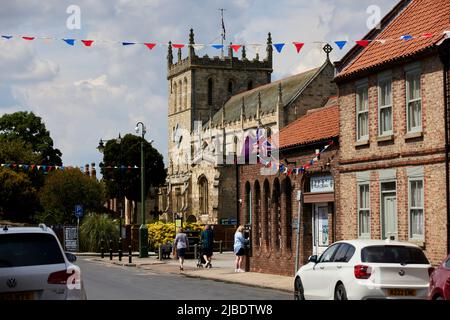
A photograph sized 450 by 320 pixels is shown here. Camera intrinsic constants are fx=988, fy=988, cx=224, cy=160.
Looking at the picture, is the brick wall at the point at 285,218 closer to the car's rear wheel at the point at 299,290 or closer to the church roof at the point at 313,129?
the church roof at the point at 313,129

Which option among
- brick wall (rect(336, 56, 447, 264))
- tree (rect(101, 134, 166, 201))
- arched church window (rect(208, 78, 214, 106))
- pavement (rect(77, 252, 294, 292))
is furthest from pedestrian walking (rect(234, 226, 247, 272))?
arched church window (rect(208, 78, 214, 106))

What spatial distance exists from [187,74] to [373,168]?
96946 millimetres

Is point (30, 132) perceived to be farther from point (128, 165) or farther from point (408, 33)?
point (408, 33)

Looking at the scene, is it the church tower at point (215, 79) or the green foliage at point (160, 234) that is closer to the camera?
the green foliage at point (160, 234)

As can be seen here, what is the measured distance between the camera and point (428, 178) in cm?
2570

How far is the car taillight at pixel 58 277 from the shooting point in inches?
511

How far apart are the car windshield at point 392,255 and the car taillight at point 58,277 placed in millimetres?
6375

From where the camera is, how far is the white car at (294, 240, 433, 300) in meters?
17.2

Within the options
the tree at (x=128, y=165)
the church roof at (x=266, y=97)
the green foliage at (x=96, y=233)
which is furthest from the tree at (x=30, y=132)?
the green foliage at (x=96, y=233)

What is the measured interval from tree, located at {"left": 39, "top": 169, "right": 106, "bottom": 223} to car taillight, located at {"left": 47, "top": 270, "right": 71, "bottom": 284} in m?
68.4

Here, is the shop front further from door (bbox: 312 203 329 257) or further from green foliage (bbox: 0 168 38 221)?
green foliage (bbox: 0 168 38 221)

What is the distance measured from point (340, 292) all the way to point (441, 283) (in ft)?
9.69

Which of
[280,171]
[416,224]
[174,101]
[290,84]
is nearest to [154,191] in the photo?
[174,101]

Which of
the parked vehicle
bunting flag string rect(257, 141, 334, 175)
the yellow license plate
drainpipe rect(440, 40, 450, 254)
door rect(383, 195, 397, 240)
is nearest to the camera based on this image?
the parked vehicle
